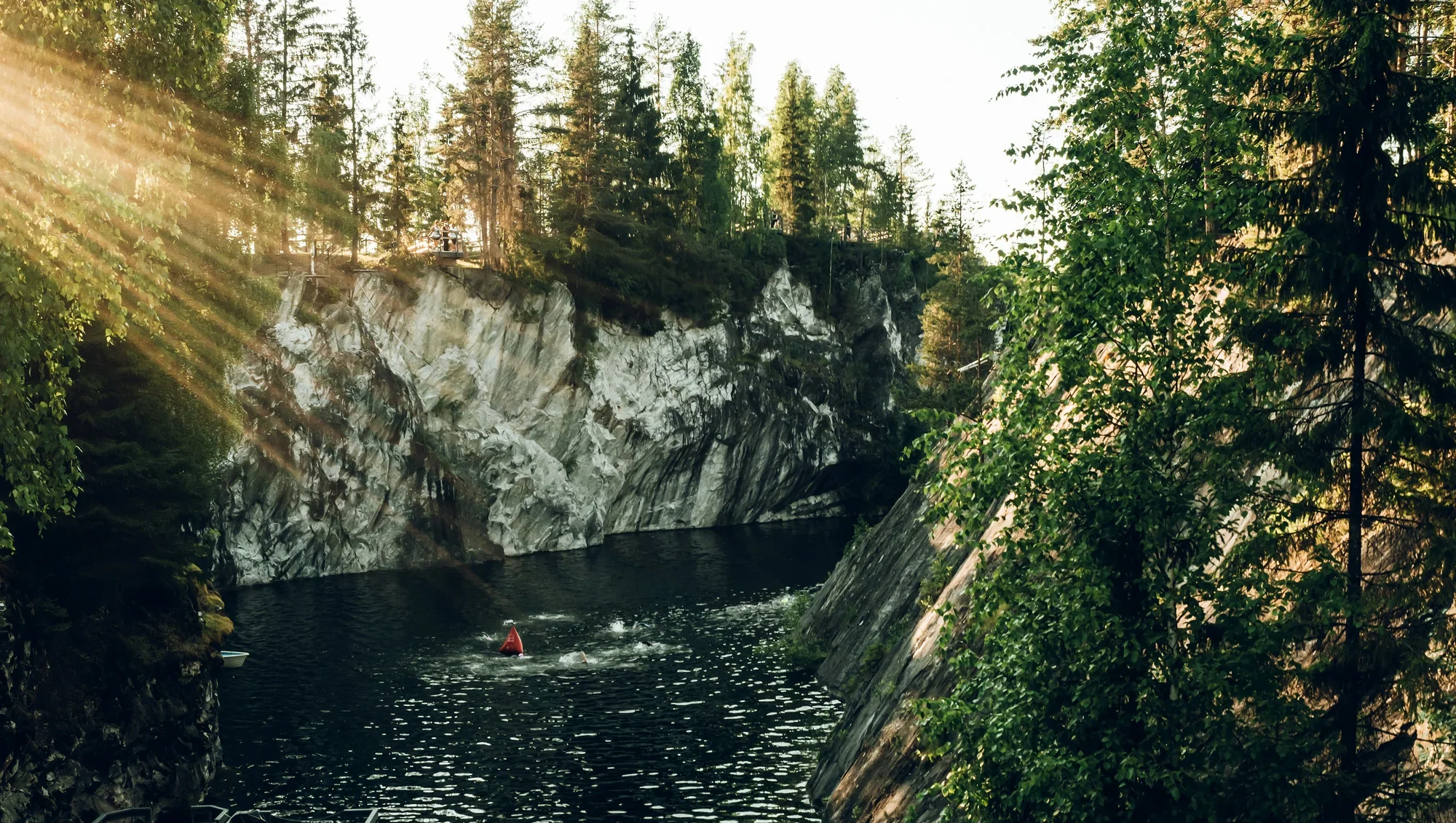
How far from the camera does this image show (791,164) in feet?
320

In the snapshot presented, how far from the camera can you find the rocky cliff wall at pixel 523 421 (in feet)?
206

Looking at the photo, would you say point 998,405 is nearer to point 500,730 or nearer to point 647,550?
point 500,730

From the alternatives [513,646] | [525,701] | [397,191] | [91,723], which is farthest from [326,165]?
[91,723]

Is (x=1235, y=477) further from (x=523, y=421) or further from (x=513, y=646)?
(x=523, y=421)

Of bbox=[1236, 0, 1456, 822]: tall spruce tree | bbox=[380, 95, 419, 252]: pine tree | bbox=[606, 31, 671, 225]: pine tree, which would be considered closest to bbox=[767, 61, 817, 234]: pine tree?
bbox=[606, 31, 671, 225]: pine tree

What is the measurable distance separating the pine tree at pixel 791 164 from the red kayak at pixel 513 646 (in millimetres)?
59855

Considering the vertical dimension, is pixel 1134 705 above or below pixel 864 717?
above

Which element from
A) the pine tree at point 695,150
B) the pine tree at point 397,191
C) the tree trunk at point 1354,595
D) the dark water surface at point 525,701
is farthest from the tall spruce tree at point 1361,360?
the pine tree at point 695,150

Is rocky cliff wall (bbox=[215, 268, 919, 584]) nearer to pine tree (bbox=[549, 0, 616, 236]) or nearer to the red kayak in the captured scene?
pine tree (bbox=[549, 0, 616, 236])

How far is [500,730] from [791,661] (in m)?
12.0

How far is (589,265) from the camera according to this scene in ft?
254

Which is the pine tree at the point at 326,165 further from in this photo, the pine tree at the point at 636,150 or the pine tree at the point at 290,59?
the pine tree at the point at 636,150

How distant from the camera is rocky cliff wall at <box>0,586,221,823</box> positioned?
80.8ft

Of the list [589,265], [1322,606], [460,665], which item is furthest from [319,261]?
[1322,606]
